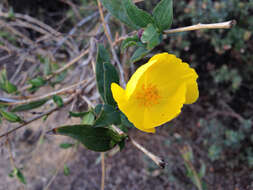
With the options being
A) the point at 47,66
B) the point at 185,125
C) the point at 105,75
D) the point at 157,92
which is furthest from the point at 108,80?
the point at 185,125

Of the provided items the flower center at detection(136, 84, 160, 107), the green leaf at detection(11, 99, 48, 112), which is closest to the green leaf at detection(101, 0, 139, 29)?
the flower center at detection(136, 84, 160, 107)

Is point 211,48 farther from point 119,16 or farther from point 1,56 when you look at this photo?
point 1,56

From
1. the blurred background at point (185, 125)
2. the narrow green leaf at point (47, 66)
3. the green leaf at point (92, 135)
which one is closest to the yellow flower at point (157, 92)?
the green leaf at point (92, 135)

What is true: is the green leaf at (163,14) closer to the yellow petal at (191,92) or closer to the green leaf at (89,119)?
the yellow petal at (191,92)

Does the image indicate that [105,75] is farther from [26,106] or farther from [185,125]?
[185,125]

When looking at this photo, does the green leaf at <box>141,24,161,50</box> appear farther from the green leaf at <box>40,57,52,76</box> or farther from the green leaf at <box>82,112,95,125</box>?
the green leaf at <box>40,57,52,76</box>

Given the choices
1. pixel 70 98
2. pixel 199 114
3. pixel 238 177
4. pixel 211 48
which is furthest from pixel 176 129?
pixel 70 98
